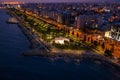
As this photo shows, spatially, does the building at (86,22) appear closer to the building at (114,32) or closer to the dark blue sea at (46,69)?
the building at (114,32)

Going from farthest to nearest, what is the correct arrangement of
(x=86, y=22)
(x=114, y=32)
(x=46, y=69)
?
1. (x=86, y=22)
2. (x=114, y=32)
3. (x=46, y=69)

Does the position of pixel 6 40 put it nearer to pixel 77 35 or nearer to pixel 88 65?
pixel 77 35

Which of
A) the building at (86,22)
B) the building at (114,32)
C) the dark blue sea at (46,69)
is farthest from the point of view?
the building at (86,22)

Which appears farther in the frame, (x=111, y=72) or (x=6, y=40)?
(x=6, y=40)

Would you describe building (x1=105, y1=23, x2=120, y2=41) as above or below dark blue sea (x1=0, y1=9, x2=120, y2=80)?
above

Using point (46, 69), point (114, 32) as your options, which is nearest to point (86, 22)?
point (114, 32)

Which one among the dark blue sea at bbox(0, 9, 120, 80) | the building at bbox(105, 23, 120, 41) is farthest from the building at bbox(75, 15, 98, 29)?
the dark blue sea at bbox(0, 9, 120, 80)

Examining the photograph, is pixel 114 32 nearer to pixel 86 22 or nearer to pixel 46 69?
pixel 86 22

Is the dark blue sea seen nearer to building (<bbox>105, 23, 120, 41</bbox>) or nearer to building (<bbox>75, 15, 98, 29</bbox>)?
building (<bbox>105, 23, 120, 41</bbox>)

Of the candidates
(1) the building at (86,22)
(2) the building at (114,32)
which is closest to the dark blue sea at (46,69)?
Answer: (2) the building at (114,32)

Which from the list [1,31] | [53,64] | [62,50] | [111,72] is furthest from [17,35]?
[111,72]

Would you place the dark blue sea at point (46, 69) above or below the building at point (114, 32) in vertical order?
below
